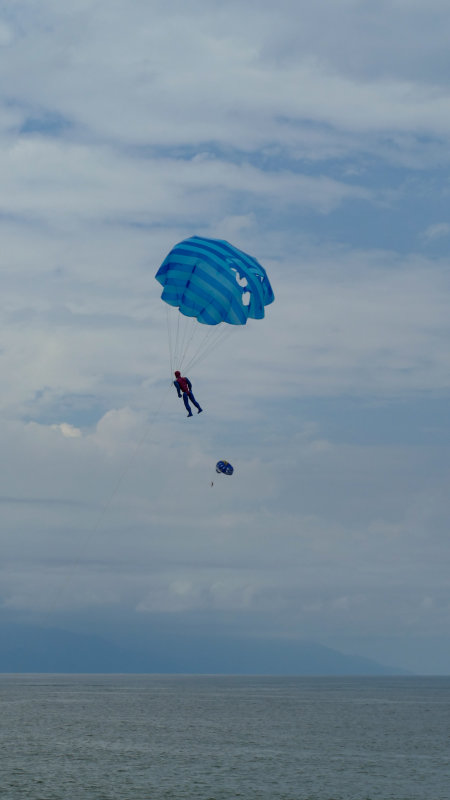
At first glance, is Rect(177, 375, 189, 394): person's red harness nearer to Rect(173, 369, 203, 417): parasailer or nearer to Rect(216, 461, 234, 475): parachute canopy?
Rect(173, 369, 203, 417): parasailer

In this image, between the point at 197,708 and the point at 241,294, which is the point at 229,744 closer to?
the point at 241,294

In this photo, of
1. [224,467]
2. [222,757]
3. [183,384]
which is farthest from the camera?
[222,757]

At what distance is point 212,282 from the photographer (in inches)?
1906

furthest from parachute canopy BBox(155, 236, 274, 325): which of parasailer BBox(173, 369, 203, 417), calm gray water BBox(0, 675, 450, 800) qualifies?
calm gray water BBox(0, 675, 450, 800)

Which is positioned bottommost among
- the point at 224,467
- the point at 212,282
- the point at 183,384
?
the point at 224,467

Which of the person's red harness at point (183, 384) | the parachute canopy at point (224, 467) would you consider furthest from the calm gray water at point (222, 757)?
the person's red harness at point (183, 384)

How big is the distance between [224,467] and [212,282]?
402 inches

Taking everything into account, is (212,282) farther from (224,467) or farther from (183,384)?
(224,467)

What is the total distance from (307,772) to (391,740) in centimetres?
2380

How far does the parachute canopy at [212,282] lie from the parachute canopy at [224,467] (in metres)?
7.77

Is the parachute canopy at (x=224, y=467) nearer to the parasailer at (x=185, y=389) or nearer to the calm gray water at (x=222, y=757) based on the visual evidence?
the parasailer at (x=185, y=389)

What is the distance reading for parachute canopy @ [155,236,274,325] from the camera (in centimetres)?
4853

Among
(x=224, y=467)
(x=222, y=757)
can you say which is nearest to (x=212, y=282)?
(x=224, y=467)

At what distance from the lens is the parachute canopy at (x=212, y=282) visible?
4853 cm
